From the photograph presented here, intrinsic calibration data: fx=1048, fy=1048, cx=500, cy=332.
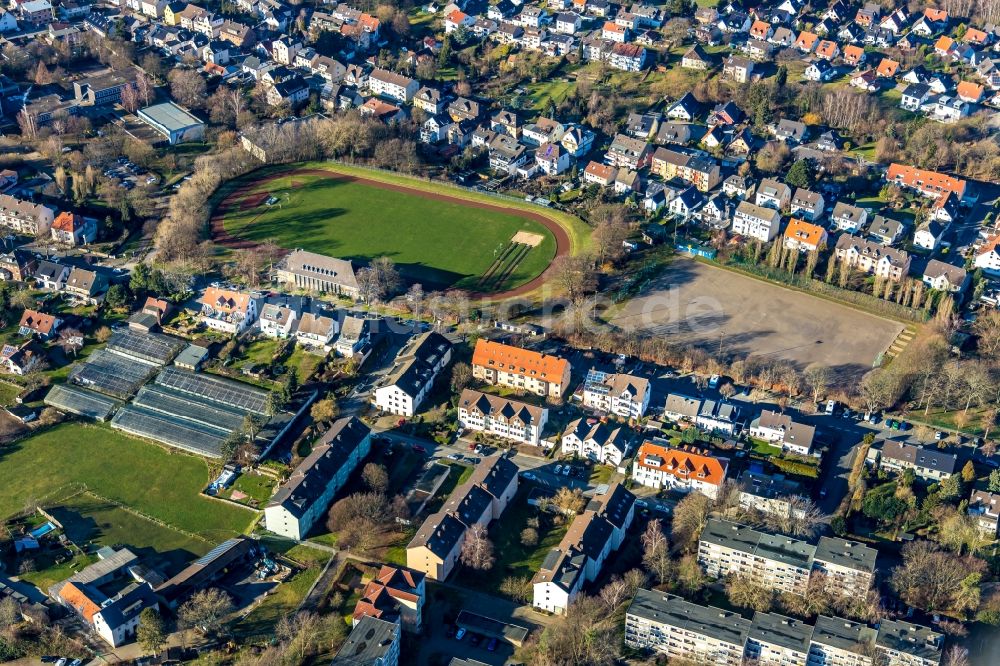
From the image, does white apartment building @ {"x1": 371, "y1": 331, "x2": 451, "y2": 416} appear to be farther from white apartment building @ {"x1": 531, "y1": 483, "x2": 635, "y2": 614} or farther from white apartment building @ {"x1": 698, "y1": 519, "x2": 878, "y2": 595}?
white apartment building @ {"x1": 698, "y1": 519, "x2": 878, "y2": 595}

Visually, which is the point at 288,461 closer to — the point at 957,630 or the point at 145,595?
the point at 145,595

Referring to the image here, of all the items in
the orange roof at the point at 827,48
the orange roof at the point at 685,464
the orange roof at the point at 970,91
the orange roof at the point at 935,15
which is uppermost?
the orange roof at the point at 935,15

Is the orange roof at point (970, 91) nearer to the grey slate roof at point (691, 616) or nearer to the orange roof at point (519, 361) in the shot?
the orange roof at point (519, 361)

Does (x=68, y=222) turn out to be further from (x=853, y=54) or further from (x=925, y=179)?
(x=853, y=54)

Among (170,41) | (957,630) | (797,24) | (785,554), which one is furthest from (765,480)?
(170,41)

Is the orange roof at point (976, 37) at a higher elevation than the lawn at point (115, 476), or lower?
higher

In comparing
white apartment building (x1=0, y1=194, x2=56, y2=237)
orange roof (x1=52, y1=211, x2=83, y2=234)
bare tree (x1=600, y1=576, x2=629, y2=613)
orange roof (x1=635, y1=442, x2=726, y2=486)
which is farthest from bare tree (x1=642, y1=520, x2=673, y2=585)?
white apartment building (x1=0, y1=194, x2=56, y2=237)

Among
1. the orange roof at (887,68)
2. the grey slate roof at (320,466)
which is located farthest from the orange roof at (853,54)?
the grey slate roof at (320,466)
